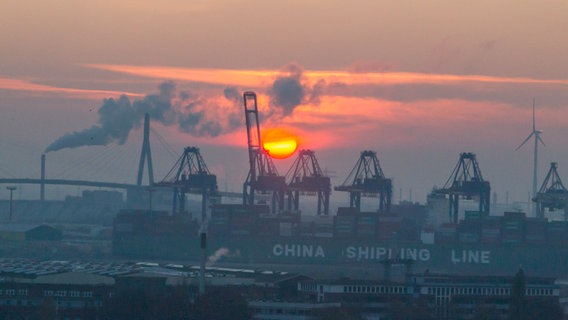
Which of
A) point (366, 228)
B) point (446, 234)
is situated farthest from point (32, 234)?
point (446, 234)

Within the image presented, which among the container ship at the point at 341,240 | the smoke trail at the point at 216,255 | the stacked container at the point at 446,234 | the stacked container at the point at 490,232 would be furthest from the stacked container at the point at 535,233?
the smoke trail at the point at 216,255

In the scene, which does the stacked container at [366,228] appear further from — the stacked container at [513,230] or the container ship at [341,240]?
the stacked container at [513,230]

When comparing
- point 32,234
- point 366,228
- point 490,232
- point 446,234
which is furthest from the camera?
point 32,234

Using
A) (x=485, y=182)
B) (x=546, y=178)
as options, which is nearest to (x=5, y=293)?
(x=485, y=182)

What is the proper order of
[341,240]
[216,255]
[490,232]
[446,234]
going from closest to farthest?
[216,255], [490,232], [341,240], [446,234]

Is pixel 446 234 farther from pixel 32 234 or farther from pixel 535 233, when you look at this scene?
pixel 32 234

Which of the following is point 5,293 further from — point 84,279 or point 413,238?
point 413,238

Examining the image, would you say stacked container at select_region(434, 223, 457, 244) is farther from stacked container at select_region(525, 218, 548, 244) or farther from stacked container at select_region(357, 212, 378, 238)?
stacked container at select_region(525, 218, 548, 244)

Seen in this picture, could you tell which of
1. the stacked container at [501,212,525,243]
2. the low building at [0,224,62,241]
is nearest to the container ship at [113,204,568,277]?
the stacked container at [501,212,525,243]

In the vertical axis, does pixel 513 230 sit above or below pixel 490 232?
above

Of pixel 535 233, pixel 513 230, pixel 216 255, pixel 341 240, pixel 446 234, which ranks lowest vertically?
pixel 216 255

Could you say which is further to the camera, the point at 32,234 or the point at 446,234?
the point at 32,234

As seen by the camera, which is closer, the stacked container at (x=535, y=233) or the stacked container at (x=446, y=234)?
the stacked container at (x=535, y=233)
